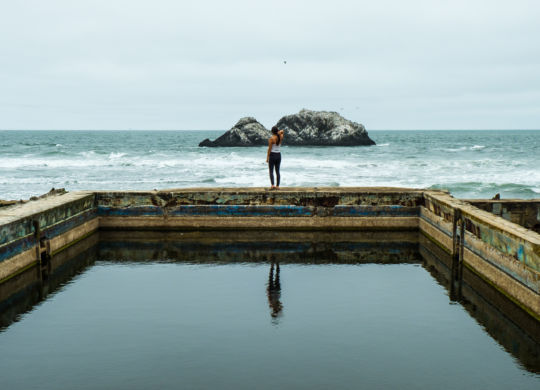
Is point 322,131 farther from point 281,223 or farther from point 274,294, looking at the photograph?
point 274,294

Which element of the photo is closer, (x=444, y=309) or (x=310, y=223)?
(x=444, y=309)

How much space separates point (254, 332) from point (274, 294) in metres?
1.46

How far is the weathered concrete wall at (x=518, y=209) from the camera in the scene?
11.1m

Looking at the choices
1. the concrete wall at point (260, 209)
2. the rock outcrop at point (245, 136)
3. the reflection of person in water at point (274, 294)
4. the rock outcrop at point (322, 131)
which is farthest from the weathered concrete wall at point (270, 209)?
the rock outcrop at point (245, 136)

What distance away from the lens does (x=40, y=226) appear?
905cm

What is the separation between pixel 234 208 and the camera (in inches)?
468

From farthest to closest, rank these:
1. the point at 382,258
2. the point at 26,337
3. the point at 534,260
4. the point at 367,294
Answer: the point at 382,258 < the point at 367,294 < the point at 534,260 < the point at 26,337

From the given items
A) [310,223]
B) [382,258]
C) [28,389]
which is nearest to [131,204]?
[310,223]

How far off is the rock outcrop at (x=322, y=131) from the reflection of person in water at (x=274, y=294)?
8064 cm

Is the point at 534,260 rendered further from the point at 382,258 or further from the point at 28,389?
the point at 28,389

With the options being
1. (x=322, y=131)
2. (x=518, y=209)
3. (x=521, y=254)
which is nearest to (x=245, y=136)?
(x=322, y=131)

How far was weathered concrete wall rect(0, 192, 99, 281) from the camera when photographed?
8055 mm

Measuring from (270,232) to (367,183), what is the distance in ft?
58.7

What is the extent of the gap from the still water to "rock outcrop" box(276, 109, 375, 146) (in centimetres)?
8006
